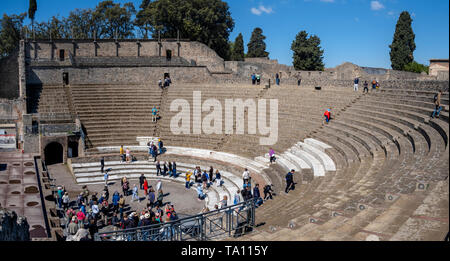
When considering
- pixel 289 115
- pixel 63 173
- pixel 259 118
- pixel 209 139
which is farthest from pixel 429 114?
pixel 63 173

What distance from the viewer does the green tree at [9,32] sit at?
42.0 meters

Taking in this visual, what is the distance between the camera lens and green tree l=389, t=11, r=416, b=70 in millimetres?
39219

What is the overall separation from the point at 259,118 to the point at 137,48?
17.7m

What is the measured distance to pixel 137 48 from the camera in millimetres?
35000

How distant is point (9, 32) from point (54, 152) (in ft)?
89.2

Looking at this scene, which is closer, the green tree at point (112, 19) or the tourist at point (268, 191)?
the tourist at point (268, 191)

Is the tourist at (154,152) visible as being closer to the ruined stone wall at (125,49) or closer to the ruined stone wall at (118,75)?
the ruined stone wall at (118,75)

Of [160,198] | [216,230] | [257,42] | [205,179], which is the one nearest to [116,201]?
[160,198]

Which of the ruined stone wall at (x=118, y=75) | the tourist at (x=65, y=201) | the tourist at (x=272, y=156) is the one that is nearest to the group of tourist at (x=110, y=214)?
the tourist at (x=65, y=201)

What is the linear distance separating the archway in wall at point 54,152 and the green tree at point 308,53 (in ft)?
109

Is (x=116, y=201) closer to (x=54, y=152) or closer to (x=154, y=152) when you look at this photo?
(x=154, y=152)

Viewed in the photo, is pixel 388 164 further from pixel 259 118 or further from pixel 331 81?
pixel 331 81

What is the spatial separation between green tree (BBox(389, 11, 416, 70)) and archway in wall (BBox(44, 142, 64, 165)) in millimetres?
35336

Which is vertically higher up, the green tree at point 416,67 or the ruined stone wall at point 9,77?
the green tree at point 416,67
